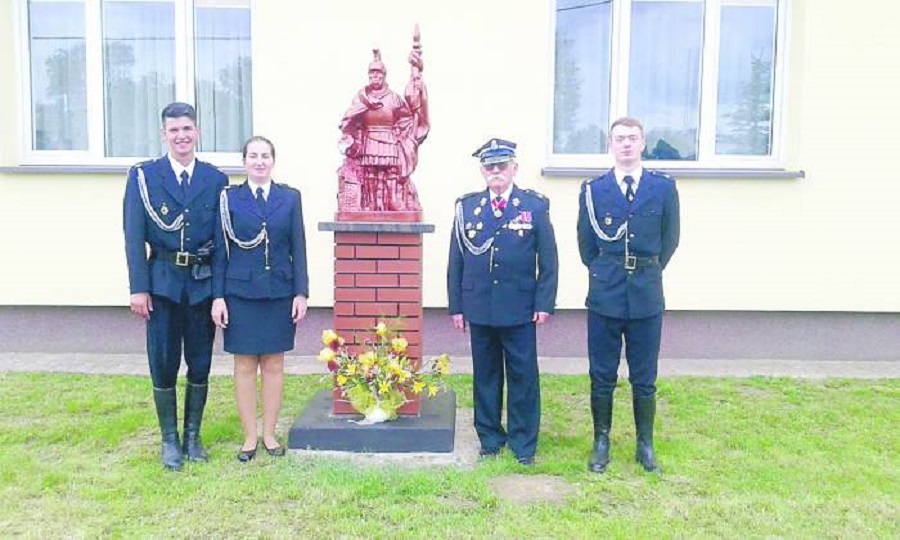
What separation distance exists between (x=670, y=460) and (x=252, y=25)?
457 centimetres

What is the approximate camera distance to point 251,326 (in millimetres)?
3680

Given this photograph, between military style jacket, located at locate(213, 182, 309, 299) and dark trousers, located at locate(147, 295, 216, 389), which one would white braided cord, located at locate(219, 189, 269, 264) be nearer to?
military style jacket, located at locate(213, 182, 309, 299)

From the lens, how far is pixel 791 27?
20.2 ft

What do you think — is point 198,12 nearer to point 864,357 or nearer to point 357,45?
point 357,45

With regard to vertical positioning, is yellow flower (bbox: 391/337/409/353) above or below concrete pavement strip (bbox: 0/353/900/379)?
above

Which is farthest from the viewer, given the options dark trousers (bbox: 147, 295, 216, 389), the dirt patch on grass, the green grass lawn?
dark trousers (bbox: 147, 295, 216, 389)

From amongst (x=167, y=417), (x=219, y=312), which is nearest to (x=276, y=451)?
(x=167, y=417)

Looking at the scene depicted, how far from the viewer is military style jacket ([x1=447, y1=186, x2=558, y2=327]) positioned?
12.2ft

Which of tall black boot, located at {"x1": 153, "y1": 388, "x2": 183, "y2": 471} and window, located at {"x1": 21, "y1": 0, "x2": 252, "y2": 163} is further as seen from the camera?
window, located at {"x1": 21, "y1": 0, "x2": 252, "y2": 163}

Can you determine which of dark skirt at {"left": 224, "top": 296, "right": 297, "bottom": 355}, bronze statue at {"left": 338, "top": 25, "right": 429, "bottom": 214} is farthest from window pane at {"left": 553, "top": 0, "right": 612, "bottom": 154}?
dark skirt at {"left": 224, "top": 296, "right": 297, "bottom": 355}

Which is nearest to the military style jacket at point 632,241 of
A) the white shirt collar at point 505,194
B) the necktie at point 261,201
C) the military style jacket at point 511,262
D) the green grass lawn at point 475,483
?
the military style jacket at point 511,262

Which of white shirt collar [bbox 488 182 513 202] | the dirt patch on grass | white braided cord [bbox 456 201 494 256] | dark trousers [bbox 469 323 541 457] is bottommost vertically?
the dirt patch on grass

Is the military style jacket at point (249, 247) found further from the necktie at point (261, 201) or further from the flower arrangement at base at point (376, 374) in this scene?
the flower arrangement at base at point (376, 374)

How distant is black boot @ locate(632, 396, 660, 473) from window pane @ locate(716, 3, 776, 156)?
3339 millimetres
